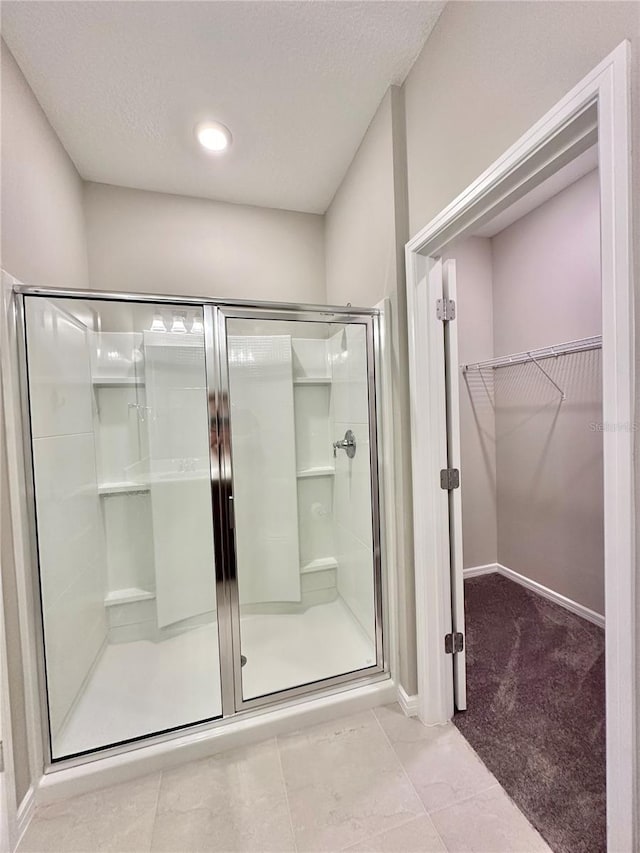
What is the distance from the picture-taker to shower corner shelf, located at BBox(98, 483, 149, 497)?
6.29 ft

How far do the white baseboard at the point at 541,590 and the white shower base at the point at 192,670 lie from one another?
1.26 meters

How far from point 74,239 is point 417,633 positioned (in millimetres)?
2498

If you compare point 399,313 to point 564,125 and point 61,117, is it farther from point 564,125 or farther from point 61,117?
point 61,117

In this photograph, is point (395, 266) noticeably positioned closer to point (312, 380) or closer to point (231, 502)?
point (312, 380)

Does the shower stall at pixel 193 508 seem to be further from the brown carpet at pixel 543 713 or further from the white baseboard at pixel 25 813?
the brown carpet at pixel 543 713

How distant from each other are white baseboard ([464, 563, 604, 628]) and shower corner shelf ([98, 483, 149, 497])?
2375mm

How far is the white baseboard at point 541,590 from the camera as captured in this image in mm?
2082

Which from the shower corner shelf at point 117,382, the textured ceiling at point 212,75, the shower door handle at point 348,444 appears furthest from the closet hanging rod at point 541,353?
the shower corner shelf at point 117,382

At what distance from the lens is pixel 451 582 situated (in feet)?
4.80

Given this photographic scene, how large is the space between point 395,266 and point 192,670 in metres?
2.07

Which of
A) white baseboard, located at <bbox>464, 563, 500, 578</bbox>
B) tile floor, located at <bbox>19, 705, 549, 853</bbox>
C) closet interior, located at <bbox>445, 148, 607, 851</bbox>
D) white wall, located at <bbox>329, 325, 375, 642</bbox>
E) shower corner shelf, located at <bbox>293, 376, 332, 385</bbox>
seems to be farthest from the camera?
white baseboard, located at <bbox>464, 563, 500, 578</bbox>

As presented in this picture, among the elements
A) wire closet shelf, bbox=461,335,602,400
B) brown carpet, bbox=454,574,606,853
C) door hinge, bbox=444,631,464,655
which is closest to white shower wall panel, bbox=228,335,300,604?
door hinge, bbox=444,631,464,655

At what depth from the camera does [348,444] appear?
6.62ft

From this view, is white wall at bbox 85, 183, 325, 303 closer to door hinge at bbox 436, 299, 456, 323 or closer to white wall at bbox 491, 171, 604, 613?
door hinge at bbox 436, 299, 456, 323
